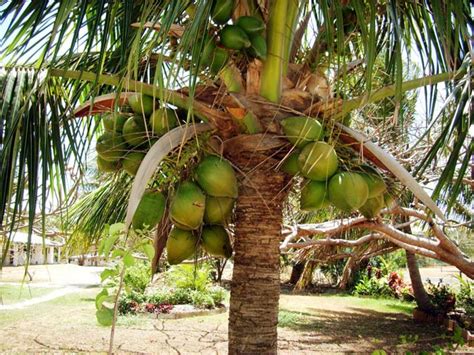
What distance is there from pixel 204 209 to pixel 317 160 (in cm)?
43

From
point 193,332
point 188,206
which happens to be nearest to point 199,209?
point 188,206

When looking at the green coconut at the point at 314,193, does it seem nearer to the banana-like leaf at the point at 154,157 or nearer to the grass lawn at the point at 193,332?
the banana-like leaf at the point at 154,157

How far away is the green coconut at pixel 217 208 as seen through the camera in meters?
Answer: 1.91

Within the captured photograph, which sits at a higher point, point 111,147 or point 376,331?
point 111,147

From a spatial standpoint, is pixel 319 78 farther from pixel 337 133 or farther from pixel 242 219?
pixel 242 219

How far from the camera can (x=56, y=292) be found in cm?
1583

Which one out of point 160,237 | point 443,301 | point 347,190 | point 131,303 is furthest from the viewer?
point 443,301

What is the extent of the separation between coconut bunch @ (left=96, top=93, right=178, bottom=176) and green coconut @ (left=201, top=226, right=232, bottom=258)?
39 cm

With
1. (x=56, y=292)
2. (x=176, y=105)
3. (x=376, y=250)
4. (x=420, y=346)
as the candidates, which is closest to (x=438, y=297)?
(x=376, y=250)

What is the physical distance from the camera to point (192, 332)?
941 centimetres

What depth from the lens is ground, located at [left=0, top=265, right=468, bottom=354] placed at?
8031 millimetres

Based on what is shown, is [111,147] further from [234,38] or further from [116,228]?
[234,38]

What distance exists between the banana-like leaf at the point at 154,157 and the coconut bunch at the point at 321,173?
→ 362 millimetres

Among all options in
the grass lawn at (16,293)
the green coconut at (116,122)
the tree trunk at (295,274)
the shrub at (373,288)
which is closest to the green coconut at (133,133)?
the green coconut at (116,122)
